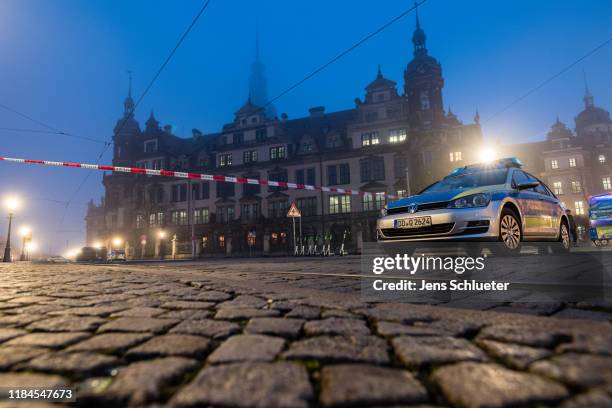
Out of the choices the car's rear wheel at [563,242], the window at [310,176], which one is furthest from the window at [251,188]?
the car's rear wheel at [563,242]

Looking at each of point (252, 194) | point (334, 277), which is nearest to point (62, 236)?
point (252, 194)

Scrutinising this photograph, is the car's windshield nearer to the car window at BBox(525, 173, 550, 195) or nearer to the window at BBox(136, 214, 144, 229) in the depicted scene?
the car window at BBox(525, 173, 550, 195)

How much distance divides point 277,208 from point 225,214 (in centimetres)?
665

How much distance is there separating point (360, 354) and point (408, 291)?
2.18 metres

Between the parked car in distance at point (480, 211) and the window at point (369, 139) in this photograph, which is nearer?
the parked car in distance at point (480, 211)

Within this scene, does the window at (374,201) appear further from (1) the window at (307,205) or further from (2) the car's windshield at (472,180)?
(2) the car's windshield at (472,180)

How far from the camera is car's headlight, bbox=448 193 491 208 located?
5219 mm

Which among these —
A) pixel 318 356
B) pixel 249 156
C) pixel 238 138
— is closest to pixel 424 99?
pixel 249 156

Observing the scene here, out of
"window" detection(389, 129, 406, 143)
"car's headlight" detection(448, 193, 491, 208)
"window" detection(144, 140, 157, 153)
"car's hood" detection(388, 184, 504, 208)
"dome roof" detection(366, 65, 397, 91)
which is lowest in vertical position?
"car's headlight" detection(448, 193, 491, 208)

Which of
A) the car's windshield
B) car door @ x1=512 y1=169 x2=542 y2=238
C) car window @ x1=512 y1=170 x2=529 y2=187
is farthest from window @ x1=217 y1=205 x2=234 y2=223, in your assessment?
car door @ x1=512 y1=169 x2=542 y2=238

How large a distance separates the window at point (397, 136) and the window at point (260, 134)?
558 inches

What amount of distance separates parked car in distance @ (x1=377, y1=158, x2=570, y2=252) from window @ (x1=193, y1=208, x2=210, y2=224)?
118 feet

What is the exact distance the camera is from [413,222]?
5.57 metres

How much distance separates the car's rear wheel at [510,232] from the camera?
17.4 feet
